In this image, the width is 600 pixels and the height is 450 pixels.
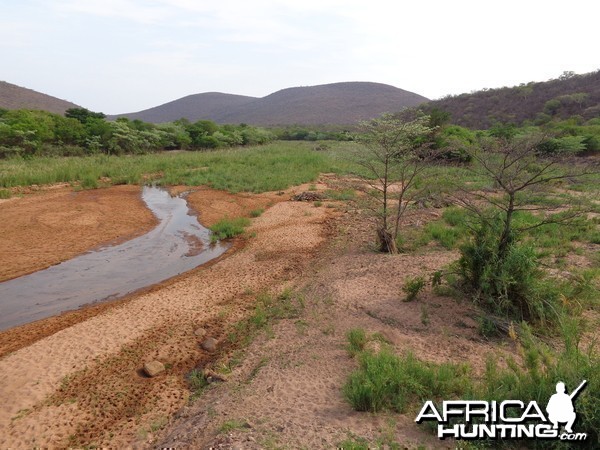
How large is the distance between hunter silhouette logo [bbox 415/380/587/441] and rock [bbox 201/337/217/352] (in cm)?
292

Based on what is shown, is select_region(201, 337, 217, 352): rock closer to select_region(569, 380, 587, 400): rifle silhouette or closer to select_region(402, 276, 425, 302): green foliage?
select_region(402, 276, 425, 302): green foliage

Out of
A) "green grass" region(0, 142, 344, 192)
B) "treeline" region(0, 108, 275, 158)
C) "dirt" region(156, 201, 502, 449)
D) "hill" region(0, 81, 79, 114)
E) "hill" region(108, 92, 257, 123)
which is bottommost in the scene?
"dirt" region(156, 201, 502, 449)

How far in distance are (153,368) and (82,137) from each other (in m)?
27.1

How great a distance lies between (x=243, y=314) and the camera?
586 cm

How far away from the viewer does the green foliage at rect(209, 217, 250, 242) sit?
10.5 meters

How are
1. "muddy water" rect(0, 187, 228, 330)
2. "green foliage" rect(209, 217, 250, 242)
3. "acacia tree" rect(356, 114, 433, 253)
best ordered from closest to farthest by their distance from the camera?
"muddy water" rect(0, 187, 228, 330) → "acacia tree" rect(356, 114, 433, 253) → "green foliage" rect(209, 217, 250, 242)

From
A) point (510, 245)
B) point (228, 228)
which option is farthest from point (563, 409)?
point (228, 228)

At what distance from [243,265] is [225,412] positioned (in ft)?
15.7

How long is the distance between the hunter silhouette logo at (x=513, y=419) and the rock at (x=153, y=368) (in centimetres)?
303

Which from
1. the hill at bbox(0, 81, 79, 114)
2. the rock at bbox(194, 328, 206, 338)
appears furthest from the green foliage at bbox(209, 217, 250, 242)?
the hill at bbox(0, 81, 79, 114)

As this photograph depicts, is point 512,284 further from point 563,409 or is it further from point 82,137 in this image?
point 82,137

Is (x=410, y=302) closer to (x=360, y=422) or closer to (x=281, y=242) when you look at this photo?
(x=360, y=422)

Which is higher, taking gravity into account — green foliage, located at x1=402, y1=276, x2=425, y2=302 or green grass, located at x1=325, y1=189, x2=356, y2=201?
green grass, located at x1=325, y1=189, x2=356, y2=201

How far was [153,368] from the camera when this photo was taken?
4.43m
